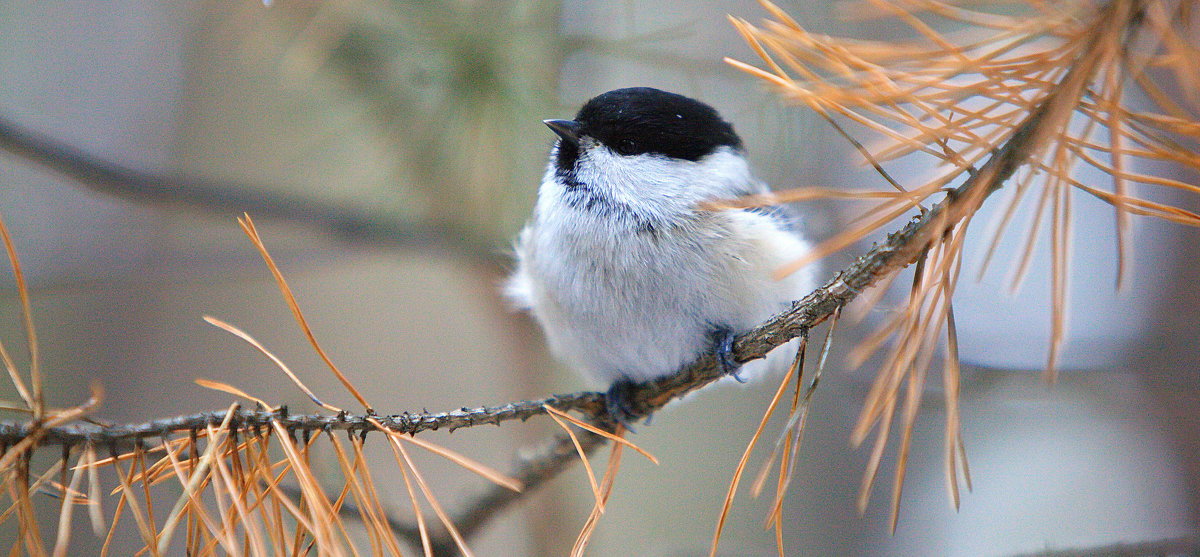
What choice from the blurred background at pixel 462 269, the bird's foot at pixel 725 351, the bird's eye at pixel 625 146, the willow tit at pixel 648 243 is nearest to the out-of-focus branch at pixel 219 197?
the blurred background at pixel 462 269

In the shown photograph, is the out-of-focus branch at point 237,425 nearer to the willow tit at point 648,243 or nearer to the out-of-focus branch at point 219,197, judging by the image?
the willow tit at point 648,243

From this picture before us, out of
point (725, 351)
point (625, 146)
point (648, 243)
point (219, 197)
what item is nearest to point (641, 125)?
point (625, 146)

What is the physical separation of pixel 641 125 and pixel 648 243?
7.1 inches

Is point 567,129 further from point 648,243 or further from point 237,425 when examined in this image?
point 237,425

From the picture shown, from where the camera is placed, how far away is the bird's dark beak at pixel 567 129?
96cm

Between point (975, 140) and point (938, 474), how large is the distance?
1800 mm

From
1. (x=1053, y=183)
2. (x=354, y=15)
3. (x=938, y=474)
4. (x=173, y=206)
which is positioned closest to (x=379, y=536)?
(x=1053, y=183)

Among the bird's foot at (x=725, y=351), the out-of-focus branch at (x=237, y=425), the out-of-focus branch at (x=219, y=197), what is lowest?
the bird's foot at (x=725, y=351)

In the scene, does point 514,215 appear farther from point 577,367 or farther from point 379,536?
point 379,536

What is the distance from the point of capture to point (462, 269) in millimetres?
1472

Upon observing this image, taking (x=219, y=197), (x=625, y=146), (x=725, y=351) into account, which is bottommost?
(x=725, y=351)

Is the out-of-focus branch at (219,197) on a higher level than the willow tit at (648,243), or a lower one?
higher

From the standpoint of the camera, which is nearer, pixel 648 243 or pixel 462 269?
pixel 648 243

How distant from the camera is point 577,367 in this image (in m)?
1.13
